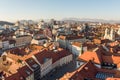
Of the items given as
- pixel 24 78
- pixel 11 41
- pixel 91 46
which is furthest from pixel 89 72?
pixel 11 41

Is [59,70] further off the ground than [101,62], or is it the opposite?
[101,62]

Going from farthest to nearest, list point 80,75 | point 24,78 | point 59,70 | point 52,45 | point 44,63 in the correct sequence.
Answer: point 52,45
point 59,70
point 44,63
point 24,78
point 80,75

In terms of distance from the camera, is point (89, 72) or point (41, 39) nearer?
point (89, 72)

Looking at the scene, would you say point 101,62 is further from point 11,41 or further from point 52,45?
point 11,41

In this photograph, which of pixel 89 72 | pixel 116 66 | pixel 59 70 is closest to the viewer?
pixel 89 72

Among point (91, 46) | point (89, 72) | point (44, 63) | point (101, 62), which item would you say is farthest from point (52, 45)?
point (89, 72)

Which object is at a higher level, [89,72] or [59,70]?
[89,72]

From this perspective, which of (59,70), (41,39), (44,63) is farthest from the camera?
(41,39)

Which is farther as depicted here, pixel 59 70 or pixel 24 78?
pixel 59 70

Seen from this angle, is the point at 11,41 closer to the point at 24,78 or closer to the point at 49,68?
the point at 49,68
